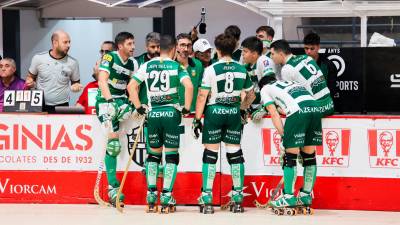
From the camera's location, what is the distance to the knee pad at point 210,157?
494 inches

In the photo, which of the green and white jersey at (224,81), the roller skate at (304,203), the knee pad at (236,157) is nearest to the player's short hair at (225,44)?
the green and white jersey at (224,81)

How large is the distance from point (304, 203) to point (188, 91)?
1767 mm

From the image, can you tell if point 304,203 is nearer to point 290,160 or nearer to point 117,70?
point 290,160

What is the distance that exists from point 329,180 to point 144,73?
7.94ft

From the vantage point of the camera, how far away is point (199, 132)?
12828 millimetres

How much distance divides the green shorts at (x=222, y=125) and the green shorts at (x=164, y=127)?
31 centimetres

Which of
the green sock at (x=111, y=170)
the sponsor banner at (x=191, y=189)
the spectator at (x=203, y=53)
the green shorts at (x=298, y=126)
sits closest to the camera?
the green shorts at (x=298, y=126)

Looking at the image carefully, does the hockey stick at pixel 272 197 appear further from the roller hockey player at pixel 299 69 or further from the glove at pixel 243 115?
the roller hockey player at pixel 299 69

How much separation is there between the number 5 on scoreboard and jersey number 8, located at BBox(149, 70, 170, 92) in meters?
1.78

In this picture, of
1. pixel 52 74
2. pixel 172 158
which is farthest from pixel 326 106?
pixel 52 74

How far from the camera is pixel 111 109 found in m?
12.9

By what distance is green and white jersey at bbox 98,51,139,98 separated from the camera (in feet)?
42.8

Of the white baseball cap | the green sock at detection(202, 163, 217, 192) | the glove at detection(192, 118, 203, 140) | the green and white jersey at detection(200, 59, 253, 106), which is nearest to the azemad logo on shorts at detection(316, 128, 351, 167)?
the green and white jersey at detection(200, 59, 253, 106)

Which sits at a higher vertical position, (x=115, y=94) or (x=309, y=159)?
(x=115, y=94)
